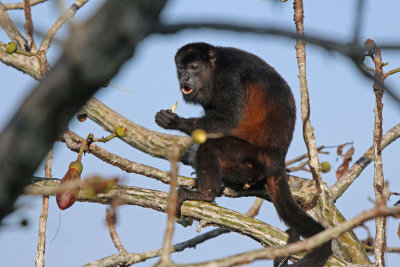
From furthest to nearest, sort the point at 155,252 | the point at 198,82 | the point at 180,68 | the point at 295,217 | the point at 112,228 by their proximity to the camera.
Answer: the point at 180,68 < the point at 198,82 < the point at 295,217 < the point at 155,252 < the point at 112,228

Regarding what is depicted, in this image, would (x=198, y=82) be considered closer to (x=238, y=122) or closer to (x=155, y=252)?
(x=238, y=122)

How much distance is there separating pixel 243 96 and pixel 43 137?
4.70 m

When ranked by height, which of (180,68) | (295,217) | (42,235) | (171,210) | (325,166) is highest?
(180,68)

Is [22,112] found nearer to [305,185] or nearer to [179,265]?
[179,265]

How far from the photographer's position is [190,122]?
233 inches

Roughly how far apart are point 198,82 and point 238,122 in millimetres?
800

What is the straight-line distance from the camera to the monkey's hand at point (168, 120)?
231 inches

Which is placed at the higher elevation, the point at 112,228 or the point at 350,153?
the point at 350,153

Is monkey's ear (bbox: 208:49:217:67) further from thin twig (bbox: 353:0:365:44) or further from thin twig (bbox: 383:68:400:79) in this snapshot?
thin twig (bbox: 353:0:365:44)

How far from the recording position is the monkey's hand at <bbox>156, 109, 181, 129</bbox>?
19.3 feet

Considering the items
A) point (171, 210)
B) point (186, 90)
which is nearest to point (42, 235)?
point (171, 210)

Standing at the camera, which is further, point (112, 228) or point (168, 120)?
point (168, 120)

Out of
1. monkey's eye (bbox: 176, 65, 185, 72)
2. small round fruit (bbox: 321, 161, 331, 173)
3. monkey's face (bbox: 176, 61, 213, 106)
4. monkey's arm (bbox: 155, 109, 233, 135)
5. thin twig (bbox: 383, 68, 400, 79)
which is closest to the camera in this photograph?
thin twig (bbox: 383, 68, 400, 79)

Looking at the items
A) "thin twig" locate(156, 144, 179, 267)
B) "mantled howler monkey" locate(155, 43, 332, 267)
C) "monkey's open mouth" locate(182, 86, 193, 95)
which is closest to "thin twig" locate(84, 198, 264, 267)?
"mantled howler monkey" locate(155, 43, 332, 267)
